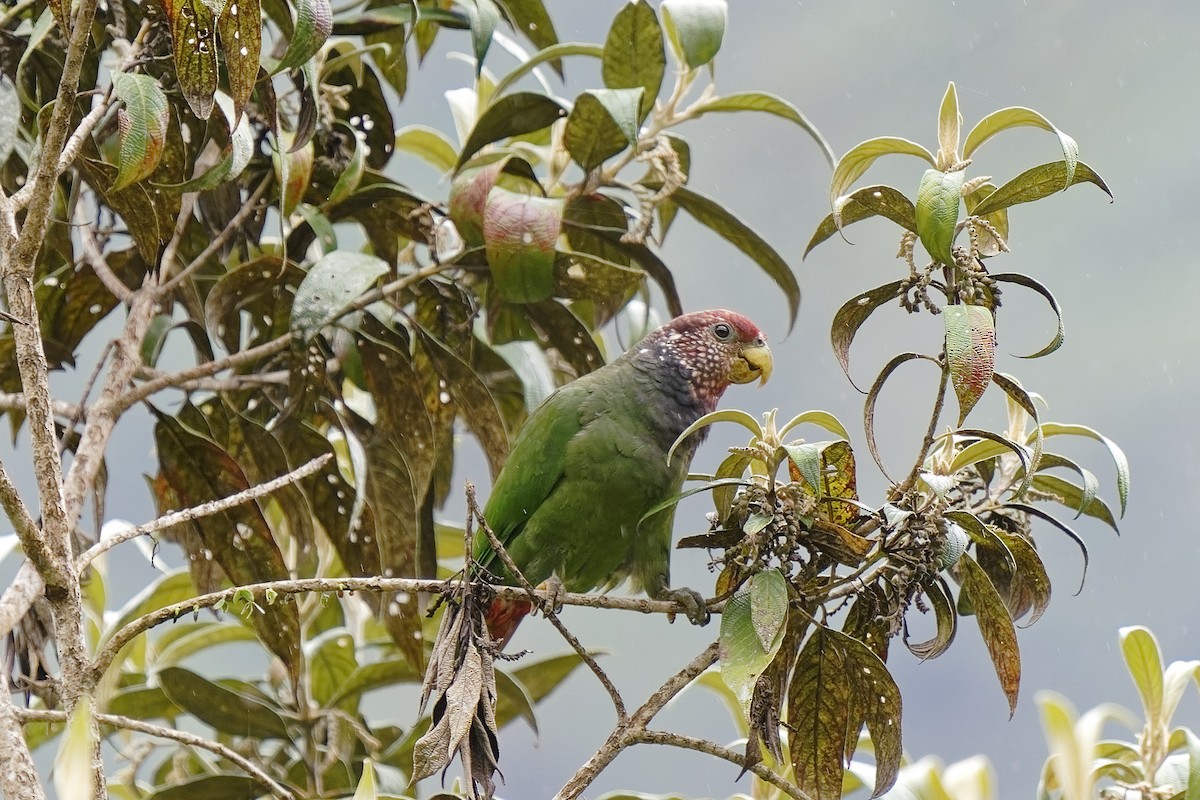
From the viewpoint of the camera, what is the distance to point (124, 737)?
243 cm

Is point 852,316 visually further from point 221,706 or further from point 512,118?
point 221,706

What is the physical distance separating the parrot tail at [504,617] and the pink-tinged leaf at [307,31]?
0.94m

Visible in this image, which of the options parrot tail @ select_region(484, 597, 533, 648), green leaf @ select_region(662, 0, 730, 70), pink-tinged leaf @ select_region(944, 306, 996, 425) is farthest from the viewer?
parrot tail @ select_region(484, 597, 533, 648)

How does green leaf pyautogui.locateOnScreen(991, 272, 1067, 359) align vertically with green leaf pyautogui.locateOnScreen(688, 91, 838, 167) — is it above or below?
below

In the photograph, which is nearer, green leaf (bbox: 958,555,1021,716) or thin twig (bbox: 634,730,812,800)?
thin twig (bbox: 634,730,812,800)

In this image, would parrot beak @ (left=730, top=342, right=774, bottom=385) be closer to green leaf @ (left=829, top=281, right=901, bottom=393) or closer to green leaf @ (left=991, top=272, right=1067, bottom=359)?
green leaf @ (left=829, top=281, right=901, bottom=393)

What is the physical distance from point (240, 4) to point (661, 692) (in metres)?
0.82

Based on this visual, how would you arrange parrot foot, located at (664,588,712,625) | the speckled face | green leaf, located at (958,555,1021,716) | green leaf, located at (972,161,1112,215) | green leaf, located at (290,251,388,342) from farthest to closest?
the speckled face
green leaf, located at (290,251,388,342)
parrot foot, located at (664,588,712,625)
green leaf, located at (958,555,1021,716)
green leaf, located at (972,161,1112,215)

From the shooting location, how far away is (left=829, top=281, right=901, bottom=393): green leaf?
3.99 feet

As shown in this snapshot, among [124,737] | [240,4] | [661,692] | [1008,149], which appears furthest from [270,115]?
[1008,149]

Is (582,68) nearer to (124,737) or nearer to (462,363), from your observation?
(462,363)

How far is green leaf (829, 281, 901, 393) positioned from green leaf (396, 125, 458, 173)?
1.30m

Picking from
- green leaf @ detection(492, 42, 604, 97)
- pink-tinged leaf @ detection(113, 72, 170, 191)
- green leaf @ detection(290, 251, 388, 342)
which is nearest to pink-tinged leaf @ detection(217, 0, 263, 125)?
pink-tinged leaf @ detection(113, 72, 170, 191)

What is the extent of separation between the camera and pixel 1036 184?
119 centimetres
